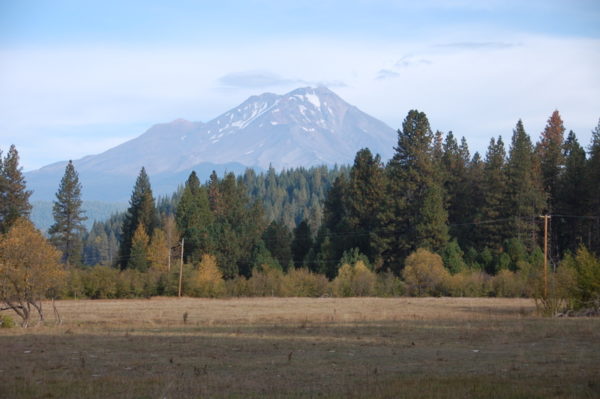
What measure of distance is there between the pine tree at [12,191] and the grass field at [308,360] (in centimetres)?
5262

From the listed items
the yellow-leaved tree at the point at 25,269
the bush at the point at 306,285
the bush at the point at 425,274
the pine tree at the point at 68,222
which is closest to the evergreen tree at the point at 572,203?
the bush at the point at 425,274

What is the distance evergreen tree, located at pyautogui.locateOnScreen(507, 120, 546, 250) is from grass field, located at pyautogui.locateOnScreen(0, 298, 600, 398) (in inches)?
1812

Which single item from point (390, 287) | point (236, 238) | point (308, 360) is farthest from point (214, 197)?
point (308, 360)

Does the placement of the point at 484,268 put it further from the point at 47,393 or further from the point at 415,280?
the point at 47,393

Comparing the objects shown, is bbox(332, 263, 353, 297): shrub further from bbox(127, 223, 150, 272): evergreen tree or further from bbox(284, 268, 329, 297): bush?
bbox(127, 223, 150, 272): evergreen tree

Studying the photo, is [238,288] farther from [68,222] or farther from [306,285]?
[68,222]

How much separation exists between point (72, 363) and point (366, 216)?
6761 cm

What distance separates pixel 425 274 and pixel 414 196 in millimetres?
15601

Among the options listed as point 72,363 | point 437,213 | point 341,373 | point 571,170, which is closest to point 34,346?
point 72,363

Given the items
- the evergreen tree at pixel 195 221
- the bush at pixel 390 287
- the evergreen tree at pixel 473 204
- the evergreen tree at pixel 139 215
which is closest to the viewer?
the bush at pixel 390 287

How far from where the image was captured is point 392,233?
268 feet

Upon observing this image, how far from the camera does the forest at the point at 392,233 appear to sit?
73.7 m

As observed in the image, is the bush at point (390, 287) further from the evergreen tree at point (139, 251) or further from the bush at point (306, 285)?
the evergreen tree at point (139, 251)

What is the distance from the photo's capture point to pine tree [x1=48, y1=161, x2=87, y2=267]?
8994 centimetres
